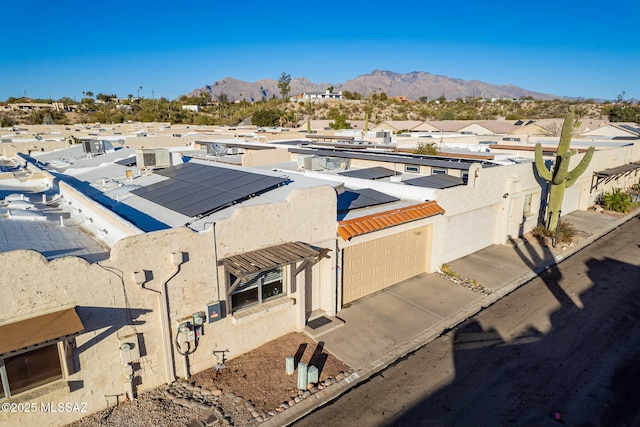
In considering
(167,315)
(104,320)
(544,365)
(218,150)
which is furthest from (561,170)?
(104,320)

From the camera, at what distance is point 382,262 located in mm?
14734

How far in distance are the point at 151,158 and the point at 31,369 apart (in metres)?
11.1

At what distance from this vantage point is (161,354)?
366 inches

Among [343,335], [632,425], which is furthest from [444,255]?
[632,425]

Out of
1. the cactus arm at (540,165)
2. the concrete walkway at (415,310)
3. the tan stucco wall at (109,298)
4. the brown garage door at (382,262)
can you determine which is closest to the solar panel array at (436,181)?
the brown garage door at (382,262)

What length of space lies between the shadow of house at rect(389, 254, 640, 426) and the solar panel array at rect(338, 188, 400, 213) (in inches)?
218

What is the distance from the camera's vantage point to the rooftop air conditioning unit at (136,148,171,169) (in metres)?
17.0

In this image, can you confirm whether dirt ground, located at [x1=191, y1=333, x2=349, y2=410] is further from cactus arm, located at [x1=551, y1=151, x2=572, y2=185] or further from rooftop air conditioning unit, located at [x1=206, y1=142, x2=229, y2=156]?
cactus arm, located at [x1=551, y1=151, x2=572, y2=185]

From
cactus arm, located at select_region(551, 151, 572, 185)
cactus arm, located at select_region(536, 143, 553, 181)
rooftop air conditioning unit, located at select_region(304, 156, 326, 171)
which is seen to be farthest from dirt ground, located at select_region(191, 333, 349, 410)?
cactus arm, located at select_region(551, 151, 572, 185)

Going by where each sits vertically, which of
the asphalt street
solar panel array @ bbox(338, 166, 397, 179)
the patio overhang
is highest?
solar panel array @ bbox(338, 166, 397, 179)

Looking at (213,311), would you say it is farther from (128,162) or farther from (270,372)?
(128,162)

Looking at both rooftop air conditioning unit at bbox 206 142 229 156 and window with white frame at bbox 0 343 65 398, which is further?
rooftop air conditioning unit at bbox 206 142 229 156

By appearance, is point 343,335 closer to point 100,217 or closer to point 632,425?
point 632,425

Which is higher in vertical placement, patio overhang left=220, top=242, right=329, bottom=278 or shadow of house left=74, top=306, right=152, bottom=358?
patio overhang left=220, top=242, right=329, bottom=278
